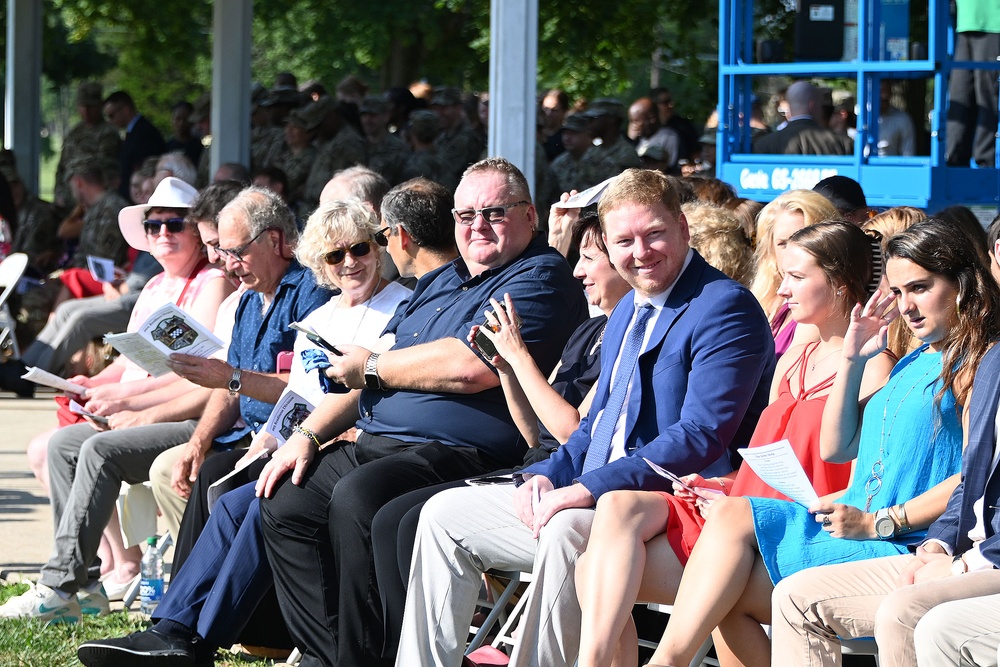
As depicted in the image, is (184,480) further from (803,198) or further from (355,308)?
(803,198)

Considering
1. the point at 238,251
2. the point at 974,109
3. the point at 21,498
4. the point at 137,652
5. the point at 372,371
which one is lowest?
the point at 21,498

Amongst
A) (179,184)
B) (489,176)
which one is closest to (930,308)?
(489,176)

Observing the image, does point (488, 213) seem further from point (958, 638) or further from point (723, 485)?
point (958, 638)

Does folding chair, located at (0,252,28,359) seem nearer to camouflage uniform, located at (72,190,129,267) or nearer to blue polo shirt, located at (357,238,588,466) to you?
camouflage uniform, located at (72,190,129,267)

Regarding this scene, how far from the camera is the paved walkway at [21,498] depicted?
20.5 ft

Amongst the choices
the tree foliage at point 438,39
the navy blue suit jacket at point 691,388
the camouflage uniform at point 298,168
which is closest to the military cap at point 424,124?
the camouflage uniform at point 298,168

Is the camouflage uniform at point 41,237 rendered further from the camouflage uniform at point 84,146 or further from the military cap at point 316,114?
the military cap at point 316,114

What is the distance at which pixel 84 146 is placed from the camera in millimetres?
14273

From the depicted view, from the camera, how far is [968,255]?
346 centimetres

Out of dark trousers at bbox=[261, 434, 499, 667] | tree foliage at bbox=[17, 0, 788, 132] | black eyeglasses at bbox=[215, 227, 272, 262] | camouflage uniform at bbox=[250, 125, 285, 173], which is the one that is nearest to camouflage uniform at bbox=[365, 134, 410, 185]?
camouflage uniform at bbox=[250, 125, 285, 173]

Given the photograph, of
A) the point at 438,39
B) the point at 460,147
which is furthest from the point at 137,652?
the point at 438,39

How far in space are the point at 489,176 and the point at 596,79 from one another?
51.2 feet

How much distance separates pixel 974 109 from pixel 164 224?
188 inches

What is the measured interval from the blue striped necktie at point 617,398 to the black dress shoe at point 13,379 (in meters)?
8.02
